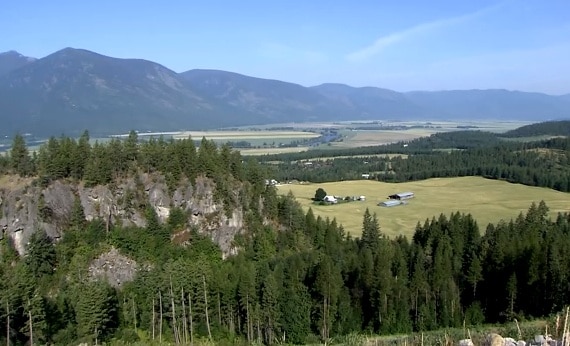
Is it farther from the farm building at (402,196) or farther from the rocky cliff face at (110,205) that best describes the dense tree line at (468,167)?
the rocky cliff face at (110,205)

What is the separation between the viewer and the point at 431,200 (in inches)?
4114

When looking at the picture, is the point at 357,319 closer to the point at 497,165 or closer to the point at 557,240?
the point at 557,240

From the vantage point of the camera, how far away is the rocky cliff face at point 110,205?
55469mm

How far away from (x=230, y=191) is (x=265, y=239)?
7.06m

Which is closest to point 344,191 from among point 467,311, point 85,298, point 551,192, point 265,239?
point 551,192

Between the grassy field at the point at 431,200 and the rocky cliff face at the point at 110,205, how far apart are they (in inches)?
1000

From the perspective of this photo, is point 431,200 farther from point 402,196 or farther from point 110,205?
point 110,205

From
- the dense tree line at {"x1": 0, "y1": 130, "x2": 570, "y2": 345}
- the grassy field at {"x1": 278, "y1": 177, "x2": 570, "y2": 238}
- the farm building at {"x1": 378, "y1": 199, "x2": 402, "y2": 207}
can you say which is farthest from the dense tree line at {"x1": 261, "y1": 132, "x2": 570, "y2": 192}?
the dense tree line at {"x1": 0, "y1": 130, "x2": 570, "y2": 345}

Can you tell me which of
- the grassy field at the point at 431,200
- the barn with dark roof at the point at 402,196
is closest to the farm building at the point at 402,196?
the barn with dark roof at the point at 402,196

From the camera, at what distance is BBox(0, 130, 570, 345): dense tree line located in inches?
1645

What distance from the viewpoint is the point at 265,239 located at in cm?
6175

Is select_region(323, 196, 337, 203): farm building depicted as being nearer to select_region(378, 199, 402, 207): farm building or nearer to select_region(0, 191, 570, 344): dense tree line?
select_region(378, 199, 402, 207): farm building

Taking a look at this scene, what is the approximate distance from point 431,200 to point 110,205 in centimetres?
6694

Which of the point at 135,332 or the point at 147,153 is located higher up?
the point at 147,153
